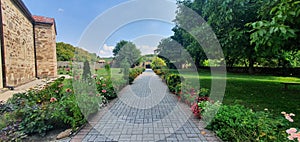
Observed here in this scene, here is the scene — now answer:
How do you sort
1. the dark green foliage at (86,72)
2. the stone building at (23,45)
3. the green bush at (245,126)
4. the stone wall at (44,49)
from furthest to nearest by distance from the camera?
the stone wall at (44,49) → the stone building at (23,45) → the dark green foliage at (86,72) → the green bush at (245,126)

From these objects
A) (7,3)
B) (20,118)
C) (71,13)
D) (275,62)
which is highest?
(7,3)

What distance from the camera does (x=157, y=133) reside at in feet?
9.63

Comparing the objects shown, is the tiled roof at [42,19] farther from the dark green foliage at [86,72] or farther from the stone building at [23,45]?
the dark green foliage at [86,72]

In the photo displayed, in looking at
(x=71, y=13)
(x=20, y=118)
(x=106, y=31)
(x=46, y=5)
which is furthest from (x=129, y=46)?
(x=20, y=118)

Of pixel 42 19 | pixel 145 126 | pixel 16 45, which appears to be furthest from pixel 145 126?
pixel 42 19

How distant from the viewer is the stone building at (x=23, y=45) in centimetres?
710

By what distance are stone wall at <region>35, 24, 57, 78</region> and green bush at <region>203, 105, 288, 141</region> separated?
1379cm

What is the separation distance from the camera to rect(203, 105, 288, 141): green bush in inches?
85.8

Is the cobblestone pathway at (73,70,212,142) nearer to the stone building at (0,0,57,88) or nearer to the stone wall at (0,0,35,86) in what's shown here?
the stone building at (0,0,57,88)

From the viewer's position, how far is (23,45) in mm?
9617

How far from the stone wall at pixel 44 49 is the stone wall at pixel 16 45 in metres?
1.17

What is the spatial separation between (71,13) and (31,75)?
761 cm

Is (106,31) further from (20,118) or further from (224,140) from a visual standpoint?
(224,140)

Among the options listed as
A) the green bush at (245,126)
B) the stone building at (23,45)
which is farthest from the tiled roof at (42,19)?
the green bush at (245,126)
